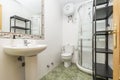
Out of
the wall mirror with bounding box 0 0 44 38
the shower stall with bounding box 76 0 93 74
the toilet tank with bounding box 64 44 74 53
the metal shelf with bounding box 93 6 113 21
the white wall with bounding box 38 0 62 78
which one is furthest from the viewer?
the toilet tank with bounding box 64 44 74 53

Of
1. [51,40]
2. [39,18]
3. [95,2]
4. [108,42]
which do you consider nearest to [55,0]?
[39,18]

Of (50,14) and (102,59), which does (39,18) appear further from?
(102,59)


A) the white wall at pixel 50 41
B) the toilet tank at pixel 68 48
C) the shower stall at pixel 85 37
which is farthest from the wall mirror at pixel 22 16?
the toilet tank at pixel 68 48

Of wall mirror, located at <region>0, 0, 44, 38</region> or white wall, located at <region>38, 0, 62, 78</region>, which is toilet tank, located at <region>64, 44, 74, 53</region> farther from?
wall mirror, located at <region>0, 0, 44, 38</region>

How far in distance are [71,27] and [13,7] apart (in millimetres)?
2064

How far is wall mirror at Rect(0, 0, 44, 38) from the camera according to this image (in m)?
1.46

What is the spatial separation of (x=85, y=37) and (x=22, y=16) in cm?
155

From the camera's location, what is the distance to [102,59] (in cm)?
223

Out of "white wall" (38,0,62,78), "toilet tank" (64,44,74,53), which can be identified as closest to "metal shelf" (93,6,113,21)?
"white wall" (38,0,62,78)

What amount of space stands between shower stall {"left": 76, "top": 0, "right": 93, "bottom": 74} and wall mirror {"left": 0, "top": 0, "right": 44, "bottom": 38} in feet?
3.50

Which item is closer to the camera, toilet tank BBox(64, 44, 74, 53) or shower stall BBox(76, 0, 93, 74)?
shower stall BBox(76, 0, 93, 74)

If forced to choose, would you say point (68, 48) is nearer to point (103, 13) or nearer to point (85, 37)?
point (85, 37)

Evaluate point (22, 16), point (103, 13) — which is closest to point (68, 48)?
point (103, 13)

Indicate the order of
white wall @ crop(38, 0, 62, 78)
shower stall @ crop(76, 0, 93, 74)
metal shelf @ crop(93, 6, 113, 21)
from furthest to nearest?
shower stall @ crop(76, 0, 93, 74), white wall @ crop(38, 0, 62, 78), metal shelf @ crop(93, 6, 113, 21)
